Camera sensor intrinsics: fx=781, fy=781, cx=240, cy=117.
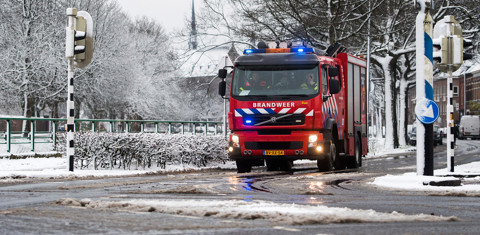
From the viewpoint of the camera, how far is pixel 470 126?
8050 centimetres

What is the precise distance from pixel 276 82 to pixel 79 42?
15.1ft

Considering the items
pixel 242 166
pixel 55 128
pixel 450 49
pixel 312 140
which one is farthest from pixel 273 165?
pixel 55 128

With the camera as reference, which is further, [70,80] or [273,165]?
[273,165]

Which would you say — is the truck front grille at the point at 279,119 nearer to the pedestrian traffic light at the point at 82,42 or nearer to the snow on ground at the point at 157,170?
the snow on ground at the point at 157,170

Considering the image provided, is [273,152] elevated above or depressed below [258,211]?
above

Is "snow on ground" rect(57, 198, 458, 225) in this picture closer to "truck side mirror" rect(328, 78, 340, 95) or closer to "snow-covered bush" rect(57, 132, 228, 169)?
"truck side mirror" rect(328, 78, 340, 95)

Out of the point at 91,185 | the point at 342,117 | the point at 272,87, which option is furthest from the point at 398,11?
the point at 91,185

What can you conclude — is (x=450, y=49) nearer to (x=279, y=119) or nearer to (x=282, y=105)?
(x=282, y=105)

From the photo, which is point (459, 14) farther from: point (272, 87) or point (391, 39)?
point (272, 87)

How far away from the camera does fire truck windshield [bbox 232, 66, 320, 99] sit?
59.8 ft

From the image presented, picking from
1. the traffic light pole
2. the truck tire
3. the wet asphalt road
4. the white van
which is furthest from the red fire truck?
the white van

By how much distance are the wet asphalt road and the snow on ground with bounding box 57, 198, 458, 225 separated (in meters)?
0.20

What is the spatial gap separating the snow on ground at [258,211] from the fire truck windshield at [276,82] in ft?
26.3

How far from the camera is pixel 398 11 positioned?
36.9 metres
